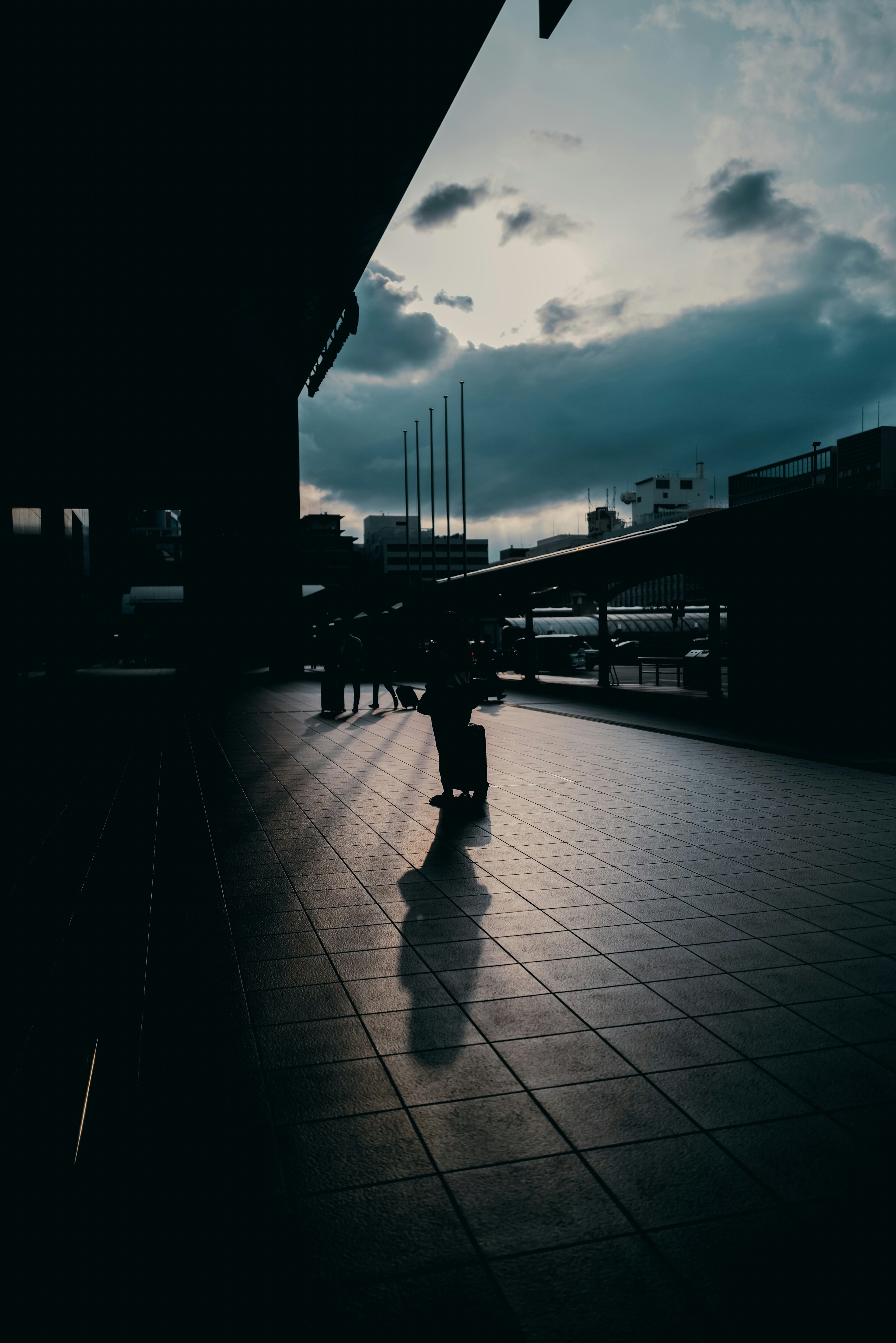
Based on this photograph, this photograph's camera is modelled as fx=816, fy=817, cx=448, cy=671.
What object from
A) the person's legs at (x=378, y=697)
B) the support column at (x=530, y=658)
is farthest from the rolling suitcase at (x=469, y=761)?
the support column at (x=530, y=658)

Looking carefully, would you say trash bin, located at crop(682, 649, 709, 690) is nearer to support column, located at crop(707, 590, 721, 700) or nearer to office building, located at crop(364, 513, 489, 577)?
support column, located at crop(707, 590, 721, 700)

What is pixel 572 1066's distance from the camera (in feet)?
10.5

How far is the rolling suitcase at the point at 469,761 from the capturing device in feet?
27.0

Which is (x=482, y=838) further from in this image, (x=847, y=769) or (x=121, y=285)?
(x=121, y=285)

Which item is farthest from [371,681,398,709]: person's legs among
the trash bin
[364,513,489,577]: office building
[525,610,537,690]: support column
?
[364,513,489,577]: office building

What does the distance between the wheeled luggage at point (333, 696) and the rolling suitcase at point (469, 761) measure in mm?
9386

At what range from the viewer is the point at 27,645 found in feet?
102

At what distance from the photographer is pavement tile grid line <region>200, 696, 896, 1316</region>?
267 cm

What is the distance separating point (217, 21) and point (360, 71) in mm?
1720

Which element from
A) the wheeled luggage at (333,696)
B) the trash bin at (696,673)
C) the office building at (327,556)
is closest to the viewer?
the wheeled luggage at (333,696)

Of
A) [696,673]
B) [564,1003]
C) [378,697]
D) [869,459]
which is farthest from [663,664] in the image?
[869,459]

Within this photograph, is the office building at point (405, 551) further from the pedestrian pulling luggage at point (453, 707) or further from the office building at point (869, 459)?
the pedestrian pulling luggage at point (453, 707)

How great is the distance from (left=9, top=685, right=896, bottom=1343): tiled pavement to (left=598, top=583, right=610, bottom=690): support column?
15.1 m

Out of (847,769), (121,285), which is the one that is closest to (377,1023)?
(847,769)
